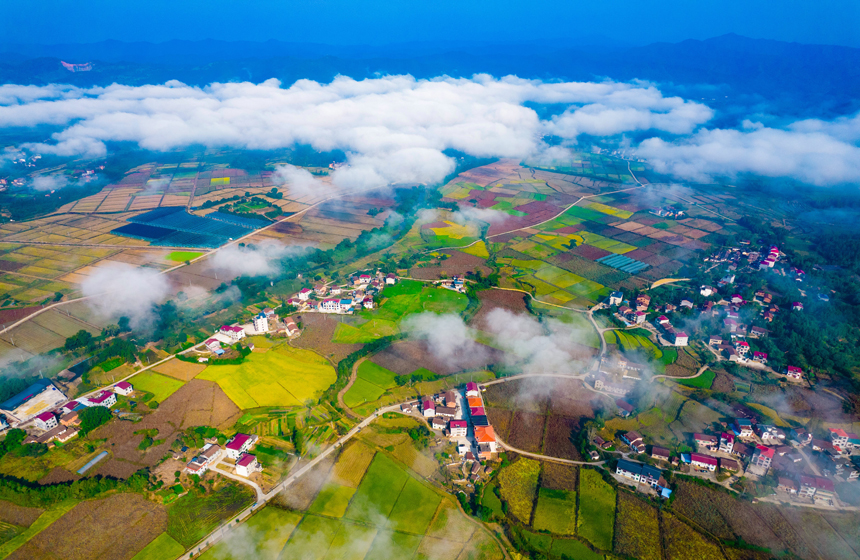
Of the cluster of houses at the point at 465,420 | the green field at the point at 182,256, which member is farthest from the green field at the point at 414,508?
the green field at the point at 182,256

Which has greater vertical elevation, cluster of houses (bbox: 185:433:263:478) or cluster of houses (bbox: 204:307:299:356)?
cluster of houses (bbox: 204:307:299:356)

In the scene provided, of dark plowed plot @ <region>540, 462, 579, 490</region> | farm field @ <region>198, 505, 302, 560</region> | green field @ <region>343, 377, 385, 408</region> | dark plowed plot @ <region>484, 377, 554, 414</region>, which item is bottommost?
dark plowed plot @ <region>540, 462, 579, 490</region>

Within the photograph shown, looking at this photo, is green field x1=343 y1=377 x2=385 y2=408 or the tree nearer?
the tree

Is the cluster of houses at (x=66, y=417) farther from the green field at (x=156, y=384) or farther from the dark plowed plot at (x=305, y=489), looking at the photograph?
the dark plowed plot at (x=305, y=489)

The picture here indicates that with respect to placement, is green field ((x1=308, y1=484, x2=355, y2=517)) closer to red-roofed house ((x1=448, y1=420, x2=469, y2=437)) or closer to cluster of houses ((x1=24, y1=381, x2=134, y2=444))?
red-roofed house ((x1=448, y1=420, x2=469, y2=437))

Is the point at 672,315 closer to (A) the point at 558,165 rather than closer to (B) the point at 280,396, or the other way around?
(B) the point at 280,396

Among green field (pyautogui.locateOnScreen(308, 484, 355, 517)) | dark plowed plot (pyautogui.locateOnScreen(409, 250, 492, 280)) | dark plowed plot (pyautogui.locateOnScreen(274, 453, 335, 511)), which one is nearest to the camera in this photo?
green field (pyautogui.locateOnScreen(308, 484, 355, 517))

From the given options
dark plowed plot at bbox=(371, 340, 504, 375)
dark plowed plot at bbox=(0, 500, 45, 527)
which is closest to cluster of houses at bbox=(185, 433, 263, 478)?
dark plowed plot at bbox=(0, 500, 45, 527)
